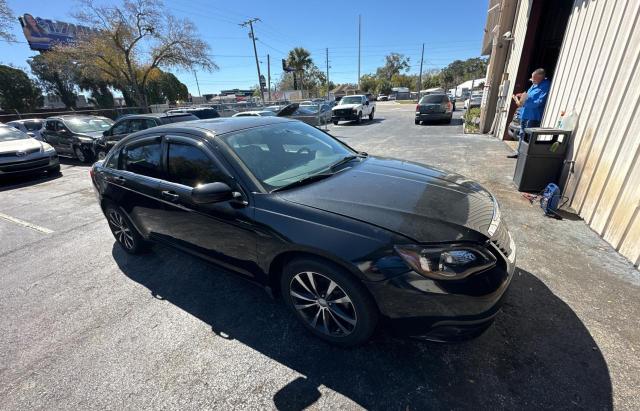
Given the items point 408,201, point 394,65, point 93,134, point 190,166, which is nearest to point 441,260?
point 408,201

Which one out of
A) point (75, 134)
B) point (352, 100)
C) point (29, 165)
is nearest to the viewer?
point (29, 165)

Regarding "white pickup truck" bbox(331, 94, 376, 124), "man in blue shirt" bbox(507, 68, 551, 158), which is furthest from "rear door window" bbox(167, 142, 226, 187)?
"white pickup truck" bbox(331, 94, 376, 124)

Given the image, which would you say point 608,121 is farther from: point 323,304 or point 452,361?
point 323,304

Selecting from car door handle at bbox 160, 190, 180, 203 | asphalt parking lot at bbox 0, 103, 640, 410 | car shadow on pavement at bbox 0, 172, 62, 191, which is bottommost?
car shadow on pavement at bbox 0, 172, 62, 191

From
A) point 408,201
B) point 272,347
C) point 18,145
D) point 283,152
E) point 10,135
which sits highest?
point 283,152

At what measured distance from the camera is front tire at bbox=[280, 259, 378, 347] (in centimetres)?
192

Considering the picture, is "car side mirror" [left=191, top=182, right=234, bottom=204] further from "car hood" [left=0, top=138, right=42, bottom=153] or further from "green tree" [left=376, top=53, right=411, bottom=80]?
"green tree" [left=376, top=53, right=411, bottom=80]

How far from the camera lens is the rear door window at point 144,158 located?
9.57ft

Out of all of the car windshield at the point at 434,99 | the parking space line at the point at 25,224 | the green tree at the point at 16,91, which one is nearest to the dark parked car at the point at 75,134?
the parking space line at the point at 25,224

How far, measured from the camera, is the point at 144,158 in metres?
3.07

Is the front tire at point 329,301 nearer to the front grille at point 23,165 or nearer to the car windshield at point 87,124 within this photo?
the front grille at point 23,165

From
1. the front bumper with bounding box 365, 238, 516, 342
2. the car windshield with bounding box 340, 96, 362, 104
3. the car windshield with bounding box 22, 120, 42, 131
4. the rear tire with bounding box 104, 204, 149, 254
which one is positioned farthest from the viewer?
the car windshield with bounding box 340, 96, 362, 104

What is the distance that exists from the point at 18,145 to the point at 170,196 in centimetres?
899

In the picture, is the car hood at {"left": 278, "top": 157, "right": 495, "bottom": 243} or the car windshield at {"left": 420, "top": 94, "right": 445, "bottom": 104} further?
the car windshield at {"left": 420, "top": 94, "right": 445, "bottom": 104}
